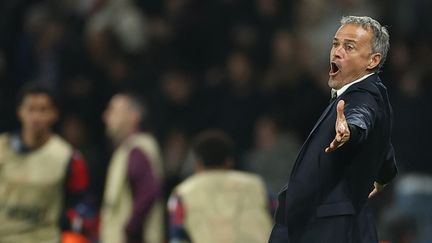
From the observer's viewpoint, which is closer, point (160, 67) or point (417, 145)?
point (417, 145)

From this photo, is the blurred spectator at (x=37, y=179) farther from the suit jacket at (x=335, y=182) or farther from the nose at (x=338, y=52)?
the nose at (x=338, y=52)

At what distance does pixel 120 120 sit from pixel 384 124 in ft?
17.2

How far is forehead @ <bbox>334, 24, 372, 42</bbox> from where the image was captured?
5.75m

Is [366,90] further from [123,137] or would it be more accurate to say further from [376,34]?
[123,137]

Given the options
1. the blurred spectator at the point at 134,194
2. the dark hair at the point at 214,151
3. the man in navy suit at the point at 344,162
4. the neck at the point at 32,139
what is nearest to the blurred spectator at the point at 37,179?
the neck at the point at 32,139

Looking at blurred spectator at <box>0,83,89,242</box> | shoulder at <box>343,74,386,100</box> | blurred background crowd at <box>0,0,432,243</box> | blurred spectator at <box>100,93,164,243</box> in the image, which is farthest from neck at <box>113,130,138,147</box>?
shoulder at <box>343,74,386,100</box>

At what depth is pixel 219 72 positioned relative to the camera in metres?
13.5

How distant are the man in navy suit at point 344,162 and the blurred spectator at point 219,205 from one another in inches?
118

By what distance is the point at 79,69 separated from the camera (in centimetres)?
1410

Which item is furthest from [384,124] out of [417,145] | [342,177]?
[417,145]

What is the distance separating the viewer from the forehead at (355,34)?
5754mm

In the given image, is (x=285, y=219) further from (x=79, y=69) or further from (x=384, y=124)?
(x=79, y=69)

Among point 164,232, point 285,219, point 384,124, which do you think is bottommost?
point 164,232

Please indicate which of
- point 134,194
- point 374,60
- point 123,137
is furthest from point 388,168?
point 123,137
